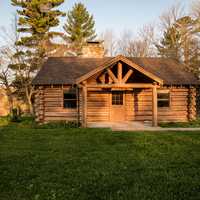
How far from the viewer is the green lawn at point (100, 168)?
4453 millimetres

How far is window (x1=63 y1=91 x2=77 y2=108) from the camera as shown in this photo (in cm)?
1631

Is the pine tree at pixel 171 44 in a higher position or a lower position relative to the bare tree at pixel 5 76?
higher

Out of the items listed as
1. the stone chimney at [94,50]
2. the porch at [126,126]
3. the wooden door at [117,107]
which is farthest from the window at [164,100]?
the stone chimney at [94,50]

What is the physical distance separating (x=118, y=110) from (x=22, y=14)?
1905 centimetres

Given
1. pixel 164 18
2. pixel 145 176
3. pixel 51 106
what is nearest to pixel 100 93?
pixel 51 106

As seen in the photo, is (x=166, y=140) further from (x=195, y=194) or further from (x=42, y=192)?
(x=42, y=192)

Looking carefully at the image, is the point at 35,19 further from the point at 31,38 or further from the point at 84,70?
the point at 84,70

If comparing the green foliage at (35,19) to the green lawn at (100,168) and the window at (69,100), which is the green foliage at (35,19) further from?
the green lawn at (100,168)

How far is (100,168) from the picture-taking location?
5992mm

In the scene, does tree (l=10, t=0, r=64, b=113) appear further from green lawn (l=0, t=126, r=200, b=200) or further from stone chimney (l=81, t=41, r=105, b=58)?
green lawn (l=0, t=126, r=200, b=200)

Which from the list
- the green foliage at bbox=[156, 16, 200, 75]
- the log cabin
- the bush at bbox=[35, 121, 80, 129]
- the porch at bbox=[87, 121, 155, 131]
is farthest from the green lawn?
the green foliage at bbox=[156, 16, 200, 75]

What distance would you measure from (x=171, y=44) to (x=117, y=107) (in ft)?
71.7

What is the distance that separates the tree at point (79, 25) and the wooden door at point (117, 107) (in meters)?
21.8

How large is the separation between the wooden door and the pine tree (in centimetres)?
1860
